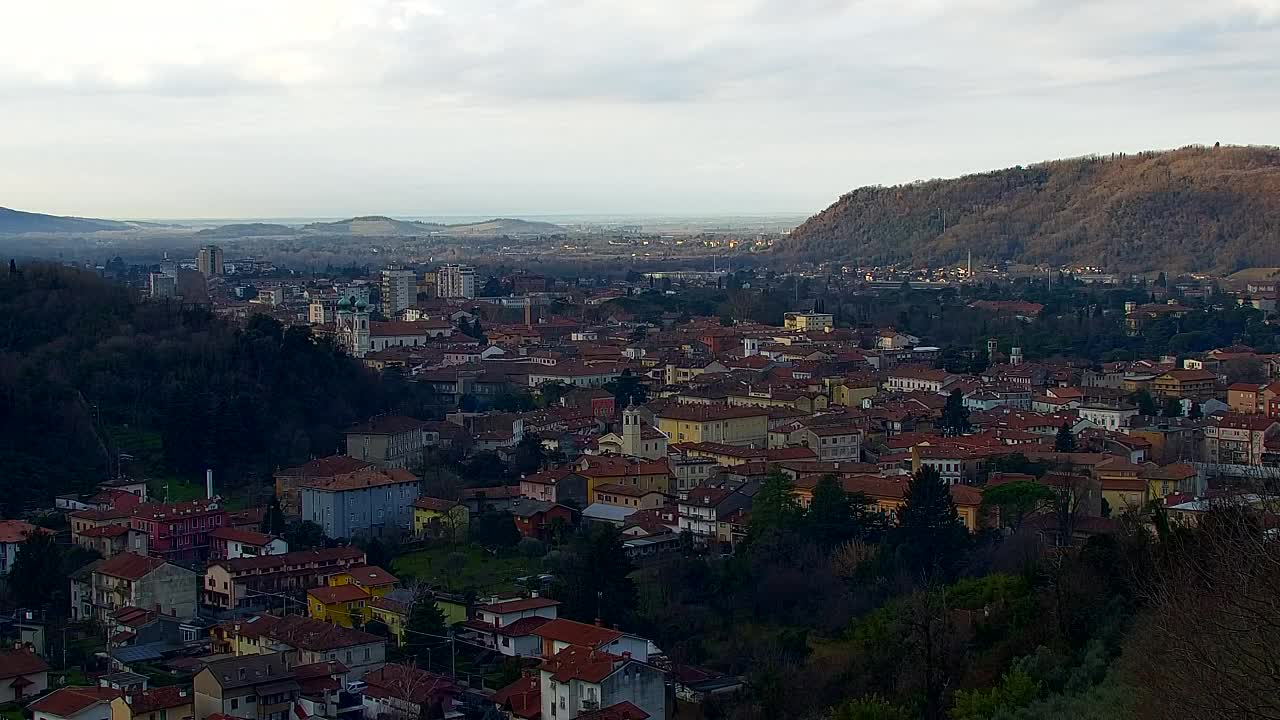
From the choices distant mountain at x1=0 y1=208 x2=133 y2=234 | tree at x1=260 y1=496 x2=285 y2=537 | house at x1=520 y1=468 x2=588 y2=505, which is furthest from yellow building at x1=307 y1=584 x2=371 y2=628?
distant mountain at x1=0 y1=208 x2=133 y2=234

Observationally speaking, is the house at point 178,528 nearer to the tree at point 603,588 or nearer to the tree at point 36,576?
the tree at point 36,576

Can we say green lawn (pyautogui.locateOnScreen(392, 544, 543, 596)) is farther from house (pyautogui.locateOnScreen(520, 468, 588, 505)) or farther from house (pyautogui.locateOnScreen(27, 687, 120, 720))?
house (pyautogui.locateOnScreen(27, 687, 120, 720))

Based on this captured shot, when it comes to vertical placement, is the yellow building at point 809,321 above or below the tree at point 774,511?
below

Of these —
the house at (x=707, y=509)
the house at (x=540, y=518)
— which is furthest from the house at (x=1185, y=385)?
the house at (x=540, y=518)

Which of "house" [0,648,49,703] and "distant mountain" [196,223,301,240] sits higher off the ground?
"house" [0,648,49,703]

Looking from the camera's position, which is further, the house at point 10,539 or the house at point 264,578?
the house at point 10,539

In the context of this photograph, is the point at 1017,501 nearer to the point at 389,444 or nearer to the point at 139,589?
the point at 139,589

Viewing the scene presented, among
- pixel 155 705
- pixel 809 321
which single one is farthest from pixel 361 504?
pixel 809 321

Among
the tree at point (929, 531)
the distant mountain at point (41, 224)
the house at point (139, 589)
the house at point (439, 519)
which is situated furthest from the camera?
the distant mountain at point (41, 224)
